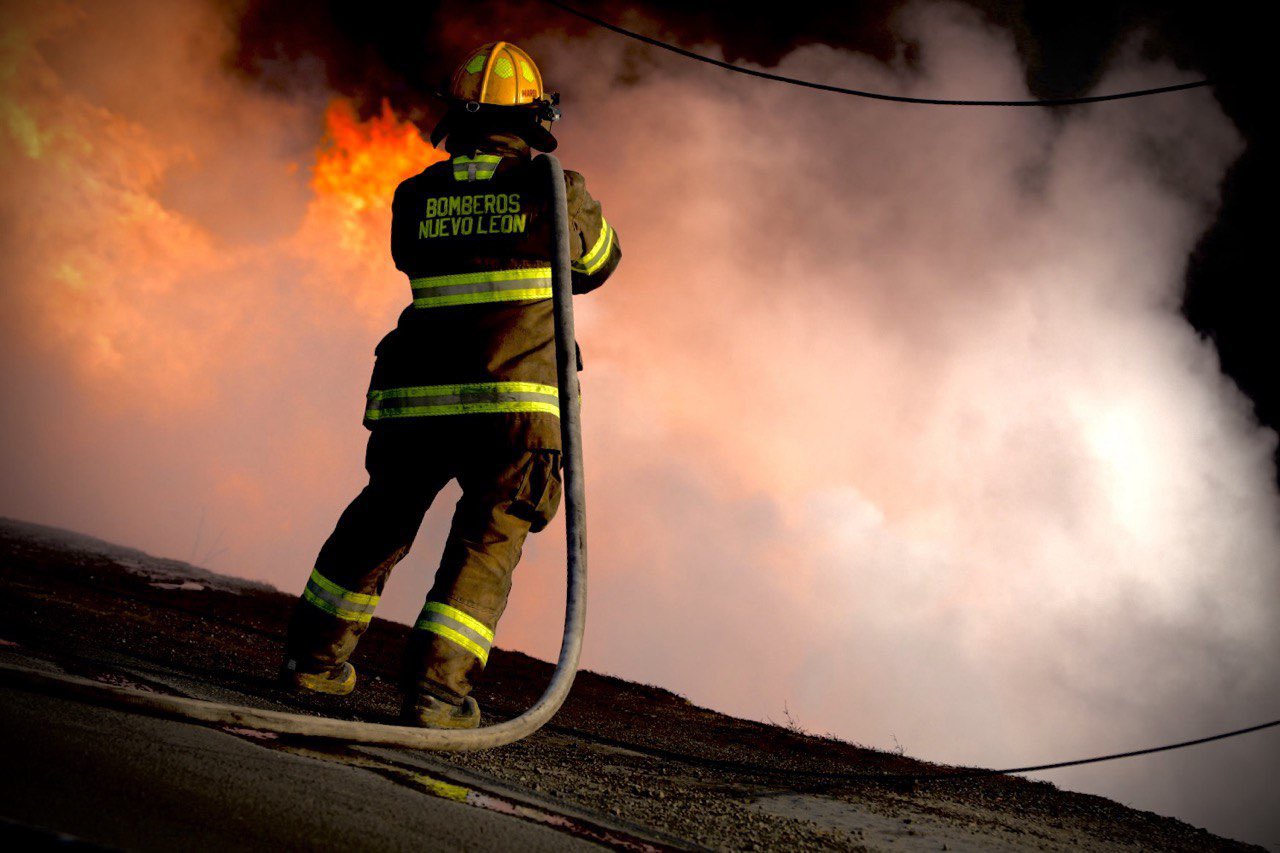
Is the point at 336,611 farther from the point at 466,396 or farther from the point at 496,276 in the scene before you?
the point at 496,276

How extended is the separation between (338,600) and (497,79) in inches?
65.9

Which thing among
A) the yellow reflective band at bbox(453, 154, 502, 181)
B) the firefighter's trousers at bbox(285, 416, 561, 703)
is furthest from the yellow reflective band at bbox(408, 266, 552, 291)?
the firefighter's trousers at bbox(285, 416, 561, 703)

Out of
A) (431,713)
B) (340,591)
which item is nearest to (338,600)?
(340,591)

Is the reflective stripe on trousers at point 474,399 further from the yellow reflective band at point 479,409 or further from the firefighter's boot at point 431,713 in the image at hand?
the firefighter's boot at point 431,713

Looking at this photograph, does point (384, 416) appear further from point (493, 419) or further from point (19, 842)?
point (19, 842)

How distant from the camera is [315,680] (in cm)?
252

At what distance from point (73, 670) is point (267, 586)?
28.7ft

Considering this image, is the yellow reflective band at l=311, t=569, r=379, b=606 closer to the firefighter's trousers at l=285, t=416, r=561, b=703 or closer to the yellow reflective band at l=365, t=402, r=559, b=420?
the firefighter's trousers at l=285, t=416, r=561, b=703

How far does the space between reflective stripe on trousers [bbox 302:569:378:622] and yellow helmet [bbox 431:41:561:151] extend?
146 centimetres

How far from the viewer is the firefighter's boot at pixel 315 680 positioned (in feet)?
8.25

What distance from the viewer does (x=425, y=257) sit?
8.14 ft

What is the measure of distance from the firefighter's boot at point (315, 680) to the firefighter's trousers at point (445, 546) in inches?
1.0

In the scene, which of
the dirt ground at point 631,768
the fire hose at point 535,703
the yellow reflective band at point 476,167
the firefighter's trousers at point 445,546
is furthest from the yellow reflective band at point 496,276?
the dirt ground at point 631,768

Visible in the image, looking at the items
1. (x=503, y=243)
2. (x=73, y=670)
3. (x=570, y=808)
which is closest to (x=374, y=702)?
(x=73, y=670)
